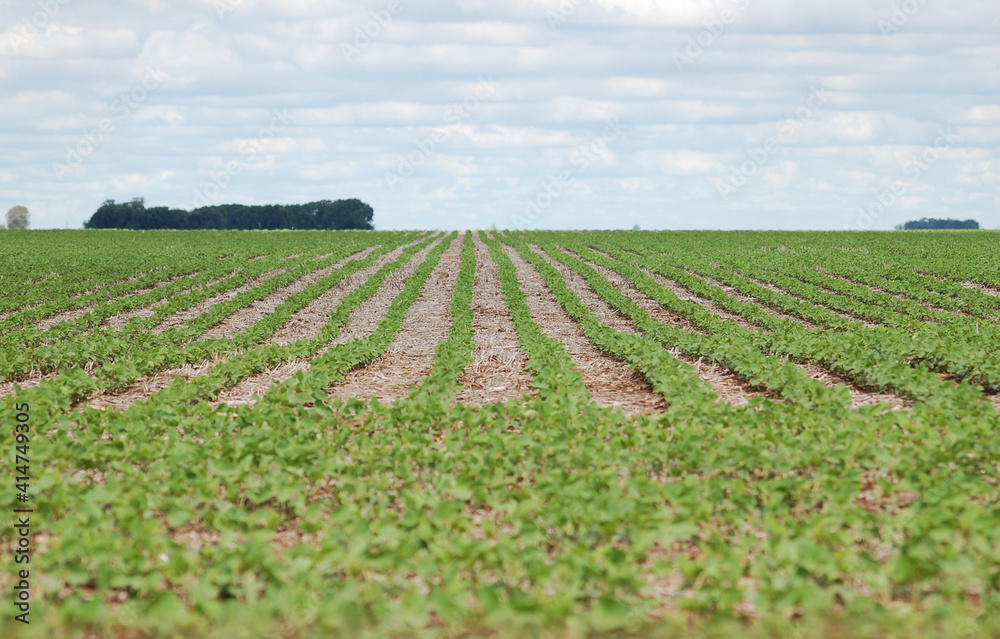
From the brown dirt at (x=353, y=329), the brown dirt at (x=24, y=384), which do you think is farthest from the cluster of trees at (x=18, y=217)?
the brown dirt at (x=24, y=384)

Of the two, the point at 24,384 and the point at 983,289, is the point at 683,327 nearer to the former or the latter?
the point at 24,384

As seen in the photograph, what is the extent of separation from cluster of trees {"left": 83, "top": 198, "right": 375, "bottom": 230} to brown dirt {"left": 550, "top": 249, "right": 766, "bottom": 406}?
77.1 metres

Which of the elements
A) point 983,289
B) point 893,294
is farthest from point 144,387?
point 983,289

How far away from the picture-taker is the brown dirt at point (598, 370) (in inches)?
410

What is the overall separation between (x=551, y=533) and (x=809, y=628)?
201 cm

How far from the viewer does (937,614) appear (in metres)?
4.24

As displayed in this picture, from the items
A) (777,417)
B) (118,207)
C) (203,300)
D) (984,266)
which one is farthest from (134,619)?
(118,207)

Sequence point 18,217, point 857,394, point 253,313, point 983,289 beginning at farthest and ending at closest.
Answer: point 18,217, point 983,289, point 253,313, point 857,394

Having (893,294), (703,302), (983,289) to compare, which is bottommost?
(703,302)

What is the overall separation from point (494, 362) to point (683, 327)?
602 cm

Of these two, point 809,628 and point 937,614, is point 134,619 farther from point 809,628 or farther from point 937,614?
point 937,614

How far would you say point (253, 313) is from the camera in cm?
2025

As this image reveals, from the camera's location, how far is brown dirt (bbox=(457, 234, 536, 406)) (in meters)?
10.9

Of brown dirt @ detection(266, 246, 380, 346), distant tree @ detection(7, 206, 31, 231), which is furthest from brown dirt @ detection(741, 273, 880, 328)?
distant tree @ detection(7, 206, 31, 231)
